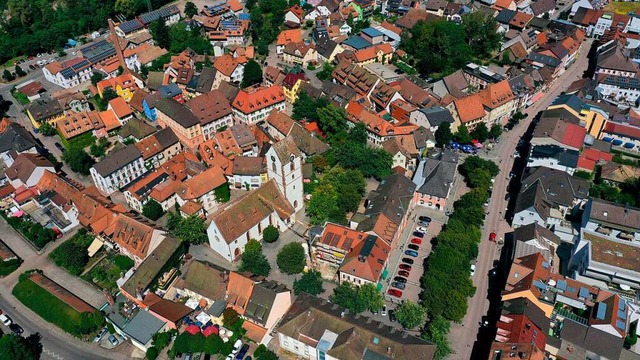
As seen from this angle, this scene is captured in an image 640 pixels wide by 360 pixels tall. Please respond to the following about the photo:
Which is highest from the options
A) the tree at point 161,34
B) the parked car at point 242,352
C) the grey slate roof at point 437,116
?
the tree at point 161,34

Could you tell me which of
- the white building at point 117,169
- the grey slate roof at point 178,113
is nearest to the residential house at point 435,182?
the grey slate roof at point 178,113

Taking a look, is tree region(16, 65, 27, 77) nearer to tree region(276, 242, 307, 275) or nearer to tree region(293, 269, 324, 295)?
tree region(276, 242, 307, 275)

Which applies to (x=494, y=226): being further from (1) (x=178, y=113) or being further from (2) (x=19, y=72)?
(2) (x=19, y=72)

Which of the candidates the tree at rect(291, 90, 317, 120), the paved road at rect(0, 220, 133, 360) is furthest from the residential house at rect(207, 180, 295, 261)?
the tree at rect(291, 90, 317, 120)

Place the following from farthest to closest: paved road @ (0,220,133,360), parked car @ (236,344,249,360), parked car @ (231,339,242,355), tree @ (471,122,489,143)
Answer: tree @ (471,122,489,143)
paved road @ (0,220,133,360)
parked car @ (231,339,242,355)
parked car @ (236,344,249,360)

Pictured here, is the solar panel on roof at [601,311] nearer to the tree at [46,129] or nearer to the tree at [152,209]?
the tree at [152,209]

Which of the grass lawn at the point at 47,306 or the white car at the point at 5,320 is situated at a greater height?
the grass lawn at the point at 47,306

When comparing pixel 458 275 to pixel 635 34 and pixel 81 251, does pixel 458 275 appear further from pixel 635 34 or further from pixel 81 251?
pixel 635 34
